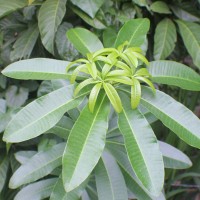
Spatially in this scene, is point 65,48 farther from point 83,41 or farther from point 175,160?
point 175,160

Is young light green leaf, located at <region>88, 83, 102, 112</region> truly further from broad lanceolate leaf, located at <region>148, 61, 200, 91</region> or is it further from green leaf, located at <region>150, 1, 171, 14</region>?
green leaf, located at <region>150, 1, 171, 14</region>

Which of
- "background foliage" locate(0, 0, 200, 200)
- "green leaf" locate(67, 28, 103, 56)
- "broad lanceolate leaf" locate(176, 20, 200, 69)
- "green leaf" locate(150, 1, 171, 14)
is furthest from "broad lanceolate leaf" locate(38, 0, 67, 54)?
"broad lanceolate leaf" locate(176, 20, 200, 69)

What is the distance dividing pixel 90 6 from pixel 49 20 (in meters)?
0.14

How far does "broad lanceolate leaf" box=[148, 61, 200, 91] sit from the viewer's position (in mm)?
958

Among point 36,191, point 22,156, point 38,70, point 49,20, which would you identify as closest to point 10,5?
point 49,20

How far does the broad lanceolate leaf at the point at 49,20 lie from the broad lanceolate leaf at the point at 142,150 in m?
0.40

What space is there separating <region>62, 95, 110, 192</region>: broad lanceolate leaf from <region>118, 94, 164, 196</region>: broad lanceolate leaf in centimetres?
6

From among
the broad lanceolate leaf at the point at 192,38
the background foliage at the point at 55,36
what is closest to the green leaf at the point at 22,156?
the background foliage at the point at 55,36

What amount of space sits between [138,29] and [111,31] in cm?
18

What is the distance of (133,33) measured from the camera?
3.47 ft

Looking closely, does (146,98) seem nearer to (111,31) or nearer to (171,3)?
(111,31)

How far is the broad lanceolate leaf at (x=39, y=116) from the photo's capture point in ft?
2.76

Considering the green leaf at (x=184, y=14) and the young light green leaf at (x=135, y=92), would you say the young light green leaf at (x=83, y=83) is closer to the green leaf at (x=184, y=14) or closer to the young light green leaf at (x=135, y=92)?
the young light green leaf at (x=135, y=92)

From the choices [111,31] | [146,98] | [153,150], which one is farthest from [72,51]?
[153,150]
